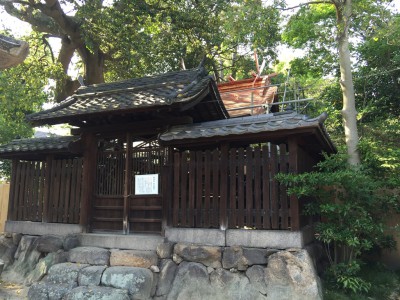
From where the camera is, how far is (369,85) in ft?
44.2

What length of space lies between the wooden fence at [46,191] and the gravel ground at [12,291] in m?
1.78

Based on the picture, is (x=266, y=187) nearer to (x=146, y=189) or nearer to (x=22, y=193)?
(x=146, y=189)

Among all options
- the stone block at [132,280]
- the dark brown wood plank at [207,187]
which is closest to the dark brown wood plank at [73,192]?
the stone block at [132,280]

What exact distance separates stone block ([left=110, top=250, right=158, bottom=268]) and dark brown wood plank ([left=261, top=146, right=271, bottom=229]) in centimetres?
256

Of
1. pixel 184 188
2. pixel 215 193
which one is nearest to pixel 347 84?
pixel 215 193

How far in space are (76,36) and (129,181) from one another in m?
9.62

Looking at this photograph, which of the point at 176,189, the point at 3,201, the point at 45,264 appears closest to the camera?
the point at 176,189

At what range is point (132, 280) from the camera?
23.0 ft

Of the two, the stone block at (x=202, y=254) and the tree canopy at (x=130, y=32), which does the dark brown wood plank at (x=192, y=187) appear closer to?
the stone block at (x=202, y=254)

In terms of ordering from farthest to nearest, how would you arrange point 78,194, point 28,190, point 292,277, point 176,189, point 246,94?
1. point 246,94
2. point 28,190
3. point 78,194
4. point 176,189
5. point 292,277

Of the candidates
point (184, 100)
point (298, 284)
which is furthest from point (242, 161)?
point (298, 284)

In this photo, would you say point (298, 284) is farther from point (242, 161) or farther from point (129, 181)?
point (129, 181)

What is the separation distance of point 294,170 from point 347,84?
4.09 metres

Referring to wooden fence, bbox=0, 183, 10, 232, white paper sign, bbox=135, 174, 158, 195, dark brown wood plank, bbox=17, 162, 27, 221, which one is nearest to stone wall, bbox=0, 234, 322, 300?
white paper sign, bbox=135, 174, 158, 195
